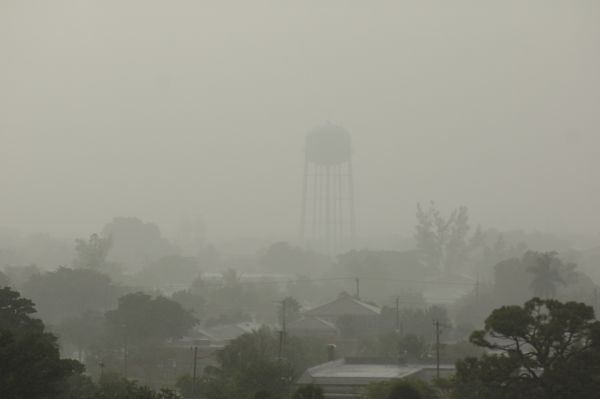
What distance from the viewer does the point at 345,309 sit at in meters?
88.1

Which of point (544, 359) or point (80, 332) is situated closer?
point (544, 359)

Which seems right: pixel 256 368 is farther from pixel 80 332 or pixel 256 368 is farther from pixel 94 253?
pixel 94 253

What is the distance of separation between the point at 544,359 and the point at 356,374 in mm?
18545

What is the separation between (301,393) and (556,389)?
7.57 metres

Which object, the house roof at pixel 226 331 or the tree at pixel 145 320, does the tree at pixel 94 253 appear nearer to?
the house roof at pixel 226 331

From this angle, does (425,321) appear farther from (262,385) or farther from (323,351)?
(262,385)

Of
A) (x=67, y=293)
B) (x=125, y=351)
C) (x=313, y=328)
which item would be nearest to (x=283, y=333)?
(x=125, y=351)

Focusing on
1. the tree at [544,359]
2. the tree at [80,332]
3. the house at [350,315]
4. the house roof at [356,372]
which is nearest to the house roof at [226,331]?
the house at [350,315]

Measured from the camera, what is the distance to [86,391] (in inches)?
1516

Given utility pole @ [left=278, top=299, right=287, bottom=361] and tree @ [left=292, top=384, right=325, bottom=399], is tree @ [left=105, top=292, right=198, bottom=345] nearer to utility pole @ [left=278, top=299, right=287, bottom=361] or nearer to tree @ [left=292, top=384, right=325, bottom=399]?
utility pole @ [left=278, top=299, right=287, bottom=361]

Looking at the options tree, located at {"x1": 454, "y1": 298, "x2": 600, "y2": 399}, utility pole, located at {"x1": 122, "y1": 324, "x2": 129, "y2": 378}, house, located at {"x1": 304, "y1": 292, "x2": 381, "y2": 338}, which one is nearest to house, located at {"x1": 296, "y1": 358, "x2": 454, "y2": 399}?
tree, located at {"x1": 454, "y1": 298, "x2": 600, "y2": 399}

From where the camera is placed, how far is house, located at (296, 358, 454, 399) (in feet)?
149

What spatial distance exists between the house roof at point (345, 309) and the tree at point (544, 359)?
54.8 metres

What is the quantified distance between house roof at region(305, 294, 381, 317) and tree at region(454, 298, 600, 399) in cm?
5482
